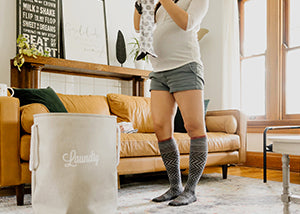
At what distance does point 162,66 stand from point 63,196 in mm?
841

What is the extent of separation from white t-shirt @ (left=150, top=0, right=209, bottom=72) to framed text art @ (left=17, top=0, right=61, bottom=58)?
6.01 ft

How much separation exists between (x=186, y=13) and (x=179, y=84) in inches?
14.1

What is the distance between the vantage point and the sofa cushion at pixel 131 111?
2768 mm

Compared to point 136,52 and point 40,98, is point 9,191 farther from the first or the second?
point 136,52

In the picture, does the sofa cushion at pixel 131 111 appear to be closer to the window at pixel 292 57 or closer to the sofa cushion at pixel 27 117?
the sofa cushion at pixel 27 117

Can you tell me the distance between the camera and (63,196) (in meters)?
1.11

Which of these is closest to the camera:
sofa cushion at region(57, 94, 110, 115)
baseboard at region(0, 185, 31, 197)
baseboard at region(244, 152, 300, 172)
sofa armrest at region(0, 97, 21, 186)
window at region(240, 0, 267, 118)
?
sofa armrest at region(0, 97, 21, 186)

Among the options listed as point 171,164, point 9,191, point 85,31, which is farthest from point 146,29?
point 85,31

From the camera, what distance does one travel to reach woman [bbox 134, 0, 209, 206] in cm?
151

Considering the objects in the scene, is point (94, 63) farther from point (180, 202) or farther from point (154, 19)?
point (180, 202)

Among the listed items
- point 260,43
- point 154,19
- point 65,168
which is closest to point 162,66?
point 154,19

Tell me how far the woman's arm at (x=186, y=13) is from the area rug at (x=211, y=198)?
94 cm

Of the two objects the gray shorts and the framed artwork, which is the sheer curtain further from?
the gray shorts

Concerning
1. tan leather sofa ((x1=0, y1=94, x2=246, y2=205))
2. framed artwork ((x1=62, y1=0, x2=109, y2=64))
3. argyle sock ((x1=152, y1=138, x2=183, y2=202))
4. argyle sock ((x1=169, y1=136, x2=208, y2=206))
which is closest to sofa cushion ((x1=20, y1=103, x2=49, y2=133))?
tan leather sofa ((x1=0, y1=94, x2=246, y2=205))
